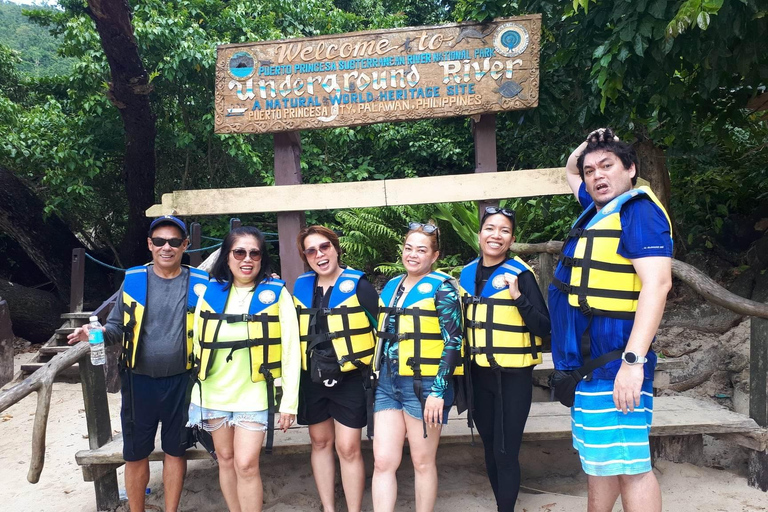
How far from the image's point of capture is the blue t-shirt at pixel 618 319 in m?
1.98

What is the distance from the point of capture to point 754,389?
10.2ft

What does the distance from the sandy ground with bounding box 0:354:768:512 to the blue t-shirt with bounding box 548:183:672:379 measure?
1408 millimetres

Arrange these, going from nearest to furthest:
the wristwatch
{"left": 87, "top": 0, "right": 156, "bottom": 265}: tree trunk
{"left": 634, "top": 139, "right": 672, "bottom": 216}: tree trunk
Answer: the wristwatch, {"left": 634, "top": 139, "right": 672, "bottom": 216}: tree trunk, {"left": 87, "top": 0, "right": 156, "bottom": 265}: tree trunk

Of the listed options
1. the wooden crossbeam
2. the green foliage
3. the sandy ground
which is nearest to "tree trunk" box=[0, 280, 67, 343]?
the sandy ground

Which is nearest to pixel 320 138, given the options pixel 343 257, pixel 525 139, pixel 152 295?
pixel 343 257

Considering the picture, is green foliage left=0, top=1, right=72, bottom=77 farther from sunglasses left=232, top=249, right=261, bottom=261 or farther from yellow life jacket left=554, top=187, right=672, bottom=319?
yellow life jacket left=554, top=187, right=672, bottom=319

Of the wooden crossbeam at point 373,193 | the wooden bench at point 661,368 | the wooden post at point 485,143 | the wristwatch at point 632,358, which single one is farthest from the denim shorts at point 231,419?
the wooden post at point 485,143

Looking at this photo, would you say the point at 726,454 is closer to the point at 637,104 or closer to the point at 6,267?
the point at 637,104

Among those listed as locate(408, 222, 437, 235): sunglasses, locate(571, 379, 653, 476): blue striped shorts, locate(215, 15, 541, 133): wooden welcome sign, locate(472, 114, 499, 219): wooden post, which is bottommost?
locate(571, 379, 653, 476): blue striped shorts

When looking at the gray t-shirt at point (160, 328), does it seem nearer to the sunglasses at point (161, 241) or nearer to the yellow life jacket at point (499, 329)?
the sunglasses at point (161, 241)

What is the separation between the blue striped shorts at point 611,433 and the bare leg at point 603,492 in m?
0.22

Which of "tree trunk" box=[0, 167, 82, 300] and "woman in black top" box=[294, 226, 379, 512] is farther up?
"tree trunk" box=[0, 167, 82, 300]

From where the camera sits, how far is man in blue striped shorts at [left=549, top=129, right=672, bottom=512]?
1.95 m

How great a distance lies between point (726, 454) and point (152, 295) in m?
4.10
